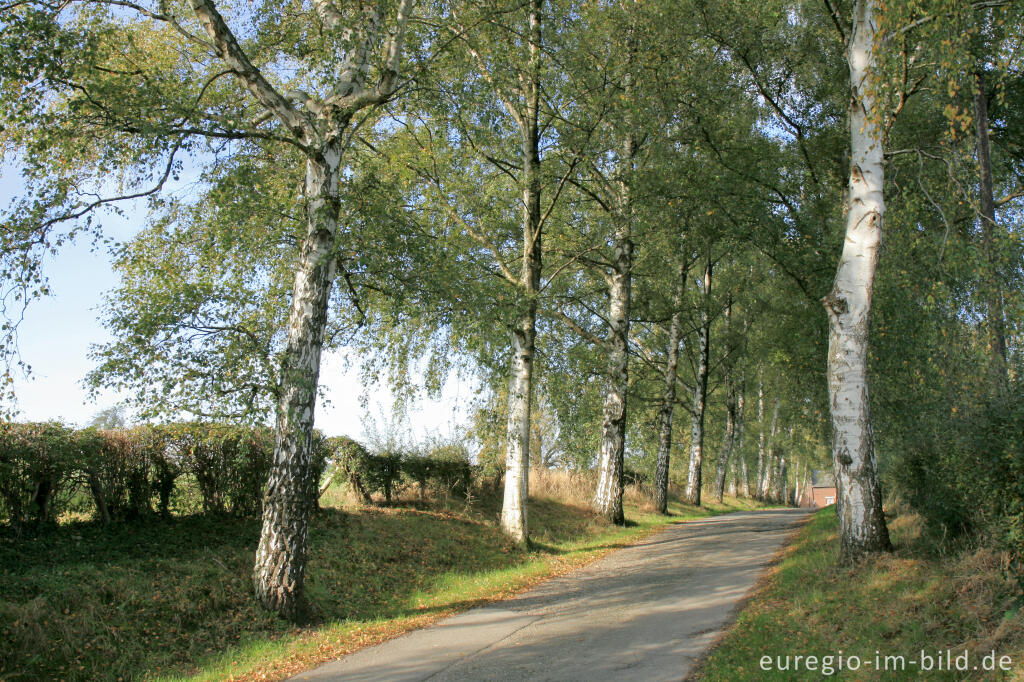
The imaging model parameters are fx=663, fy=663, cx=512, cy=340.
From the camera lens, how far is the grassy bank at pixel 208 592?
21.2 ft

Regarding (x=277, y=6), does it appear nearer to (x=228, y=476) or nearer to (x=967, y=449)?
(x=228, y=476)

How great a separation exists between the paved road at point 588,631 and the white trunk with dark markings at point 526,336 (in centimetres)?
232

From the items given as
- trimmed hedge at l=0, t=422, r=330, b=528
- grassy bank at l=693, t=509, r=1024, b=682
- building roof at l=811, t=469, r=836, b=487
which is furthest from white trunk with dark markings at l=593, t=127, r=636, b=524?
building roof at l=811, t=469, r=836, b=487

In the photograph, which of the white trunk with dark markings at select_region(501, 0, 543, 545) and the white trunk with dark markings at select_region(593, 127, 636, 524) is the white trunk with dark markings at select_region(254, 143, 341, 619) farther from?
the white trunk with dark markings at select_region(593, 127, 636, 524)

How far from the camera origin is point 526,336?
48.4ft

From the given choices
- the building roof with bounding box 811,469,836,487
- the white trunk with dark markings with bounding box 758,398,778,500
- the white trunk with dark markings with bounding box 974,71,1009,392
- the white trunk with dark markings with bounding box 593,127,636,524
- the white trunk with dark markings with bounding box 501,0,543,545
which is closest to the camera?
the white trunk with dark markings with bounding box 974,71,1009,392

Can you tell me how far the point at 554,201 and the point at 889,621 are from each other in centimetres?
1039

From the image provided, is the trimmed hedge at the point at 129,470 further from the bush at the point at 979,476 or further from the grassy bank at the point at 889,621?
the bush at the point at 979,476

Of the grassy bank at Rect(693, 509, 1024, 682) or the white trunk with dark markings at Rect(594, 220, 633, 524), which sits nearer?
the grassy bank at Rect(693, 509, 1024, 682)

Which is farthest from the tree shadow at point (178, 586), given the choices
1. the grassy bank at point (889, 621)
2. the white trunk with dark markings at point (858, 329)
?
the white trunk with dark markings at point (858, 329)

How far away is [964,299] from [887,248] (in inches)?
126

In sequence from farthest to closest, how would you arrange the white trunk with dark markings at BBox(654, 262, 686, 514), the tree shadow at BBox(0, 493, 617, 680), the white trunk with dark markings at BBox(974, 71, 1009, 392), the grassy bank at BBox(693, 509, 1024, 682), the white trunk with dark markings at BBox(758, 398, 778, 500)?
the white trunk with dark markings at BBox(758, 398, 778, 500)
the white trunk with dark markings at BBox(654, 262, 686, 514)
the white trunk with dark markings at BBox(974, 71, 1009, 392)
the tree shadow at BBox(0, 493, 617, 680)
the grassy bank at BBox(693, 509, 1024, 682)

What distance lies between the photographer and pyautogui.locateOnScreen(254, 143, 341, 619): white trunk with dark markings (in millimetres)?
8281

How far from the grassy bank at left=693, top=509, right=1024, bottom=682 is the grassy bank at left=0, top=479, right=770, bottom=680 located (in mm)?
4213
